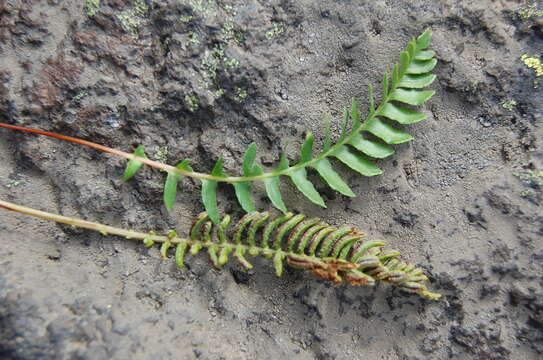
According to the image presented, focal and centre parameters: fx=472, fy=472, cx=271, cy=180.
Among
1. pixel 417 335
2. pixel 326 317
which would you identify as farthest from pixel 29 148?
pixel 417 335

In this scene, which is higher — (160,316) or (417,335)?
(417,335)

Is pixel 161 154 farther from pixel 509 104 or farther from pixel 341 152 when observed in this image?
pixel 509 104

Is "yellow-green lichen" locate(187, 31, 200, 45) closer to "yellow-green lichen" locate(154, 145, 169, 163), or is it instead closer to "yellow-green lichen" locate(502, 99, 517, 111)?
"yellow-green lichen" locate(154, 145, 169, 163)

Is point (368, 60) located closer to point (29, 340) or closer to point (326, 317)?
point (326, 317)

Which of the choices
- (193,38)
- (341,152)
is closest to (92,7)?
(193,38)

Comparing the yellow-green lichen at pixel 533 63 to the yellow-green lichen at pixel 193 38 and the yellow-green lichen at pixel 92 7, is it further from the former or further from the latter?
the yellow-green lichen at pixel 92 7

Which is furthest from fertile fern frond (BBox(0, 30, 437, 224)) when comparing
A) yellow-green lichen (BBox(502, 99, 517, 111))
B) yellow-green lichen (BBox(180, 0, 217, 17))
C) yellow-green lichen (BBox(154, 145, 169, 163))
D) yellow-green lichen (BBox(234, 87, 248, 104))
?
yellow-green lichen (BBox(180, 0, 217, 17))
